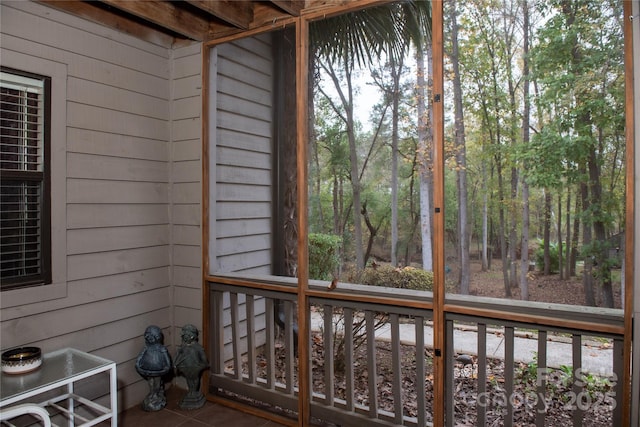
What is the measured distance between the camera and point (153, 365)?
2.71 metres

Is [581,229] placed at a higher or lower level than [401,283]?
higher

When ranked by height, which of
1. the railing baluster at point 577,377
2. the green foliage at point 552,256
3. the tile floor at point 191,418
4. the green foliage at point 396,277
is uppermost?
the green foliage at point 552,256

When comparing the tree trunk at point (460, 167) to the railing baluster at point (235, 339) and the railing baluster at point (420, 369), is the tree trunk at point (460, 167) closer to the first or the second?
the railing baluster at point (420, 369)

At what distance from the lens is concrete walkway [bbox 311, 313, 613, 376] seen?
76.6 inches

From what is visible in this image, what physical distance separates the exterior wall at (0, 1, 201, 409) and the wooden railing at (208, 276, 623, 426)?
48 centimetres

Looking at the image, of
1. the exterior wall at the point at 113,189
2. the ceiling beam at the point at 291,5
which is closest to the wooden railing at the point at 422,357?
A: the exterior wall at the point at 113,189

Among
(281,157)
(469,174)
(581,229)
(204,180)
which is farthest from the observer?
(281,157)

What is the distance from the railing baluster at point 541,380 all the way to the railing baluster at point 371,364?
0.82 meters

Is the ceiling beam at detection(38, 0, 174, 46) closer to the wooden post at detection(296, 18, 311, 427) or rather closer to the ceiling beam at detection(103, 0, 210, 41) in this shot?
the ceiling beam at detection(103, 0, 210, 41)

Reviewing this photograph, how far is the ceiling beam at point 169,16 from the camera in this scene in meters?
2.46

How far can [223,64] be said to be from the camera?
10.3 feet

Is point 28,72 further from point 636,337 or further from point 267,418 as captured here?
point 636,337

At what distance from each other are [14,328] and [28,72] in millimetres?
1373

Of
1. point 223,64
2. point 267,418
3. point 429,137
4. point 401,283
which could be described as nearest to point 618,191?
point 429,137
